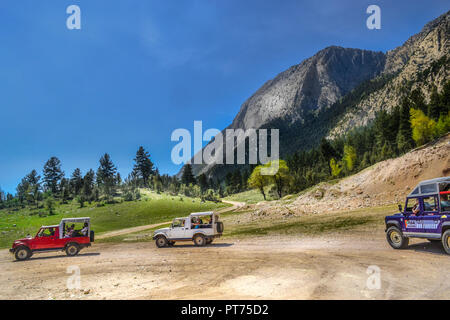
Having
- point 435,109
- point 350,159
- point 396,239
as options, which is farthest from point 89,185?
point 435,109

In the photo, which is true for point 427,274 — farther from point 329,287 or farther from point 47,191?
point 47,191

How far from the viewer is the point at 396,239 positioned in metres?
15.2

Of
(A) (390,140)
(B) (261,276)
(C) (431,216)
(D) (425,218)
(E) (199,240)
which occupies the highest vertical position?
(A) (390,140)

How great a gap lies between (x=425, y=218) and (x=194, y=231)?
53.0 ft

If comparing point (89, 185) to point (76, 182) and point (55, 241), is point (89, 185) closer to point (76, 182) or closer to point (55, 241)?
point (76, 182)

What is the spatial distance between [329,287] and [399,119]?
92672 mm

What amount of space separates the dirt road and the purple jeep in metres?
0.84

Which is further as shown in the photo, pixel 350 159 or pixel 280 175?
pixel 350 159

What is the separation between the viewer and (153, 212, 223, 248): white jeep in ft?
70.9

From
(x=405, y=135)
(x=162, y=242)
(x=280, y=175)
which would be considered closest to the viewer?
(x=162, y=242)

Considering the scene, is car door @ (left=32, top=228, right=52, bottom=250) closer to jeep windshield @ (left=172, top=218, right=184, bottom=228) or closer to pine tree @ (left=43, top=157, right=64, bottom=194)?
jeep windshield @ (left=172, top=218, right=184, bottom=228)

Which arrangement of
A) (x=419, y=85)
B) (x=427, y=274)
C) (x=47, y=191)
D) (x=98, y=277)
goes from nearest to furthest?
(x=427, y=274) < (x=98, y=277) < (x=47, y=191) < (x=419, y=85)

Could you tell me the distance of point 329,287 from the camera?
8492 millimetres
